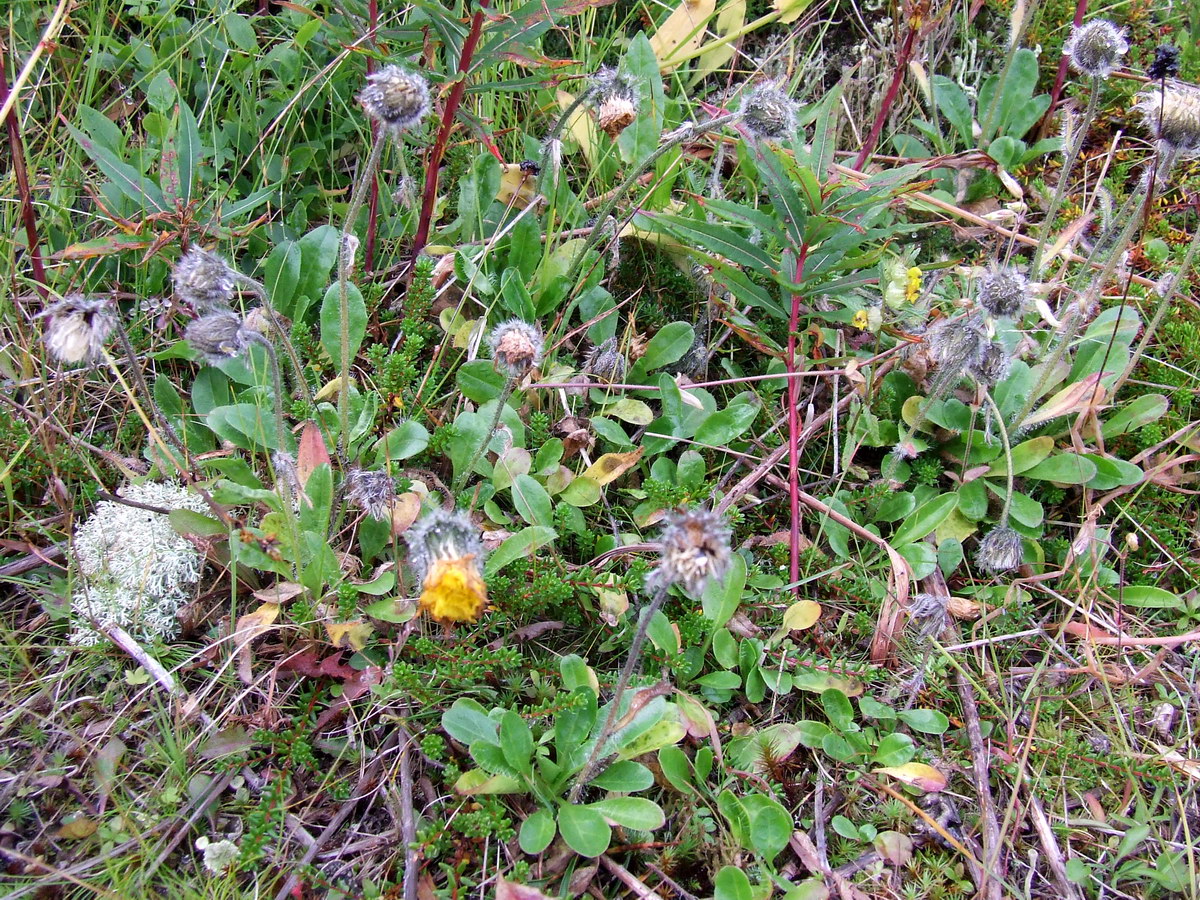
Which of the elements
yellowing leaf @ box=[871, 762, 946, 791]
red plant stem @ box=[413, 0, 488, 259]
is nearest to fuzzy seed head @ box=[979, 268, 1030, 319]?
yellowing leaf @ box=[871, 762, 946, 791]

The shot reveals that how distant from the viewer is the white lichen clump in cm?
230

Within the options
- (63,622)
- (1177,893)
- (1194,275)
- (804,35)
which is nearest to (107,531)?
(63,622)

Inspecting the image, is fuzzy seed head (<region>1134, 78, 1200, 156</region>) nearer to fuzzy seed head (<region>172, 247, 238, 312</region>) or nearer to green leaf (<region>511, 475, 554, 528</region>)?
green leaf (<region>511, 475, 554, 528</region>)

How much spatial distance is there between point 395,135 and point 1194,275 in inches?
118

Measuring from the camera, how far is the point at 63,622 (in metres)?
2.35

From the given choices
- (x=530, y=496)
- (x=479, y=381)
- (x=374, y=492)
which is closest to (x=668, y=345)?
(x=479, y=381)

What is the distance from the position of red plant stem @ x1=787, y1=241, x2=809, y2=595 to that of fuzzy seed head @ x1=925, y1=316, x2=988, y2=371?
44 centimetres

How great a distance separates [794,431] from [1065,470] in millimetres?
911

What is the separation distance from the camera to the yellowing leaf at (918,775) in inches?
87.3

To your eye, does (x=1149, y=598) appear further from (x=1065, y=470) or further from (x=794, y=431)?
(x=794, y=431)

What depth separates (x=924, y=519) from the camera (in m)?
2.73

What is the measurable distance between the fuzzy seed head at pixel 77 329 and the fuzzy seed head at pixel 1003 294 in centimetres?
232

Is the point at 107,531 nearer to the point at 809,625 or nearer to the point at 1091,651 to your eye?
the point at 809,625

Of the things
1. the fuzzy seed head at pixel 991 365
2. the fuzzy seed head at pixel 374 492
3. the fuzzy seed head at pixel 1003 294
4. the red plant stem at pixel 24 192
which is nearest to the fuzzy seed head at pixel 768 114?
the fuzzy seed head at pixel 1003 294
